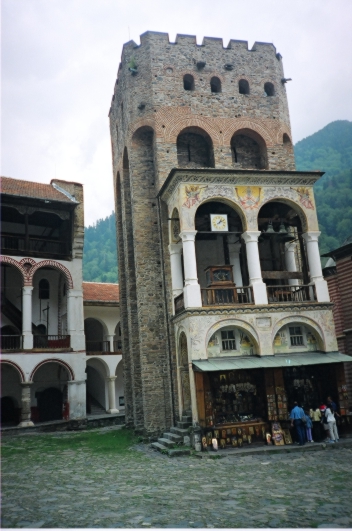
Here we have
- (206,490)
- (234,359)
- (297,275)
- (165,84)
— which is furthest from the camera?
(165,84)

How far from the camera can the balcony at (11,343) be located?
23847 millimetres

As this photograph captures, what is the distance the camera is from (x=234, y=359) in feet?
52.5

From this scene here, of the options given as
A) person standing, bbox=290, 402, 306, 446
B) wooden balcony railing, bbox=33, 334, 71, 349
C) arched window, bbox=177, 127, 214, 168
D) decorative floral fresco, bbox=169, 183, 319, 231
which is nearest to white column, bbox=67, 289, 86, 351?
wooden balcony railing, bbox=33, 334, 71, 349

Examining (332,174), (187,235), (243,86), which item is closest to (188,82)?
(243,86)

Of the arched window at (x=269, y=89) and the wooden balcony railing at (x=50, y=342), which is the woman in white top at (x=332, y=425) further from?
the wooden balcony railing at (x=50, y=342)

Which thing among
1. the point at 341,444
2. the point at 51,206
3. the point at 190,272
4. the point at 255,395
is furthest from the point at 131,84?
the point at 341,444

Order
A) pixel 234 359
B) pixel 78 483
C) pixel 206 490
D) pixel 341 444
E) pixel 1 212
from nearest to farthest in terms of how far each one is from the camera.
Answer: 1. pixel 206 490
2. pixel 78 483
3. pixel 341 444
4. pixel 234 359
5. pixel 1 212

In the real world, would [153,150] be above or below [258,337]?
above

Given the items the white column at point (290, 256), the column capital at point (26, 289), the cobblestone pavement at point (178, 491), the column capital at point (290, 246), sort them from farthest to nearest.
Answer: the column capital at point (26, 289) → the column capital at point (290, 246) → the white column at point (290, 256) → the cobblestone pavement at point (178, 491)

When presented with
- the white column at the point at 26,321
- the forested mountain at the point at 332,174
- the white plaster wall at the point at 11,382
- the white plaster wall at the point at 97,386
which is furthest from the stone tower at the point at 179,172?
the forested mountain at the point at 332,174

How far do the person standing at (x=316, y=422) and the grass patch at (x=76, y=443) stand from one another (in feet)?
18.9

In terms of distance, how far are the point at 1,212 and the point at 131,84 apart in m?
9.99

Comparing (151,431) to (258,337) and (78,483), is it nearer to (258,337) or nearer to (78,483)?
(258,337)

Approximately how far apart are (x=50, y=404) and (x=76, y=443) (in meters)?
9.13
